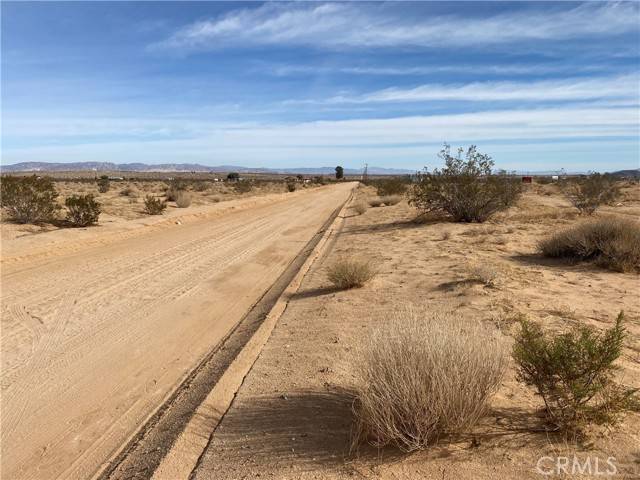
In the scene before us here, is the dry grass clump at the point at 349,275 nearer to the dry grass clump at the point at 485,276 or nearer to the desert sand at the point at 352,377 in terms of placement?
the desert sand at the point at 352,377

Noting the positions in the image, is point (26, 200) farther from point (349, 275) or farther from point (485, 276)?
point (485, 276)

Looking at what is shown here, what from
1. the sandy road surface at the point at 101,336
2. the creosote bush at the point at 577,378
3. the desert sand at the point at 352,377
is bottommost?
the sandy road surface at the point at 101,336

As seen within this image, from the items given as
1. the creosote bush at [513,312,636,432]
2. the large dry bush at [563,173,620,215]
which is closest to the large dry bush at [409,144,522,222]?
the large dry bush at [563,173,620,215]

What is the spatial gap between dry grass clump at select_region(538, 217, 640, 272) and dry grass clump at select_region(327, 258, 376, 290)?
5065 mm

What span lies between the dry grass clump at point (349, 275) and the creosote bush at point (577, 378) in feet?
18.9

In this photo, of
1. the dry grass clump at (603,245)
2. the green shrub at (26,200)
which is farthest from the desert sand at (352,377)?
the green shrub at (26,200)

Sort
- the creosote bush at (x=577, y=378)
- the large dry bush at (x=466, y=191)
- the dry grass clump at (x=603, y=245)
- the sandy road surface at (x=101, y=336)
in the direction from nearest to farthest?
1. the creosote bush at (x=577, y=378)
2. the sandy road surface at (x=101, y=336)
3. the dry grass clump at (x=603, y=245)
4. the large dry bush at (x=466, y=191)

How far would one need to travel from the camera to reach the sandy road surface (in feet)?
15.8

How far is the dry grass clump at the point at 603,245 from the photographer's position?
1078cm

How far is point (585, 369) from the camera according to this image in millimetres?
3982

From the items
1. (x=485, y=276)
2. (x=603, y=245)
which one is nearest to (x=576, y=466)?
(x=485, y=276)

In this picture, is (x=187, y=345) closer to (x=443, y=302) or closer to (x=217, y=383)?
(x=217, y=383)

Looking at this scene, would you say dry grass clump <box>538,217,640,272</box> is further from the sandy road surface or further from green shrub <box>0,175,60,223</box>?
green shrub <box>0,175,60,223</box>

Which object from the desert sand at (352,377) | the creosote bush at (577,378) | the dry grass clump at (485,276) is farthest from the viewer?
the dry grass clump at (485,276)
